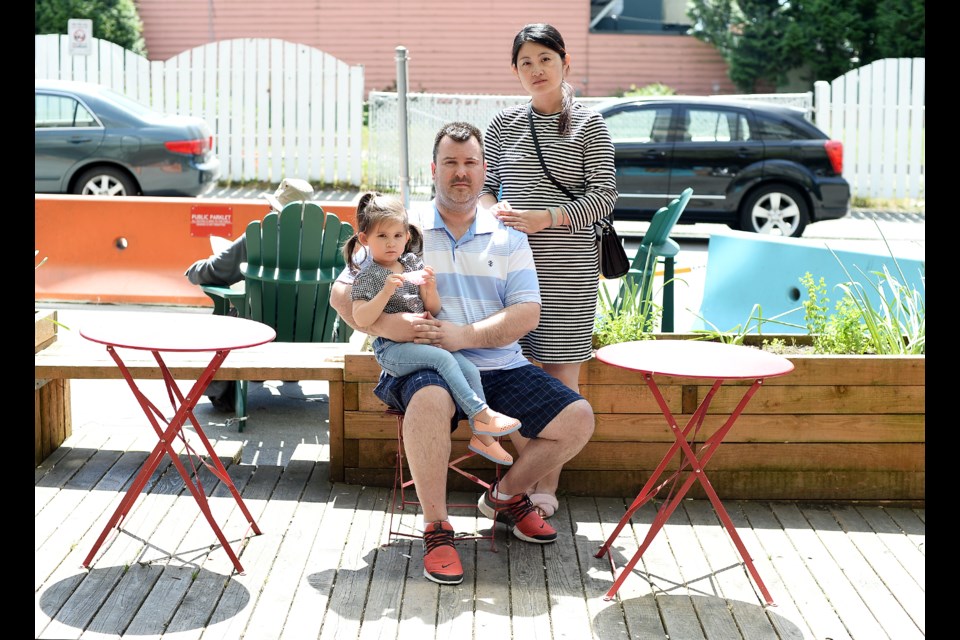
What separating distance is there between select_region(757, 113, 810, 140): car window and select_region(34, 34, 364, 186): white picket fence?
683 centimetres

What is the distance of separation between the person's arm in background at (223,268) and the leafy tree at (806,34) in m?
20.2

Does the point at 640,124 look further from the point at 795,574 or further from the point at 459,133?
the point at 795,574

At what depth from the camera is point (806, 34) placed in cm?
2425

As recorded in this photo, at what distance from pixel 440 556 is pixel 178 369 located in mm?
1661

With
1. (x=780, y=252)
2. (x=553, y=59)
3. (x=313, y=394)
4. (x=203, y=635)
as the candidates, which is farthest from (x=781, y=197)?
(x=203, y=635)

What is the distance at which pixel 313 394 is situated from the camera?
6.55 metres

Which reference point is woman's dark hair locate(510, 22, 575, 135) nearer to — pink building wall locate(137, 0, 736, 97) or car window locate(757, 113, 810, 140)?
car window locate(757, 113, 810, 140)

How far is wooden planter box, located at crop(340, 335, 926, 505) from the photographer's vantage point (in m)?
4.70

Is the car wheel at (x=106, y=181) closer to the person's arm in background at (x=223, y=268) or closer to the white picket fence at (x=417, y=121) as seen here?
the white picket fence at (x=417, y=121)

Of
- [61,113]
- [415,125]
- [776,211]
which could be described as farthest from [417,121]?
[776,211]

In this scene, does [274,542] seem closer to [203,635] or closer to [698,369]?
[203,635]

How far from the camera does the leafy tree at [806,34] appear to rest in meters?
23.6

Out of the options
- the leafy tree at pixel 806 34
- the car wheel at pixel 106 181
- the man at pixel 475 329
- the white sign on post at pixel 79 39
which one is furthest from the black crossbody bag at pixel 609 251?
the leafy tree at pixel 806 34

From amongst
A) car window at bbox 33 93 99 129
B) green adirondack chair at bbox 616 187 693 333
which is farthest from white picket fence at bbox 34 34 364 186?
green adirondack chair at bbox 616 187 693 333
